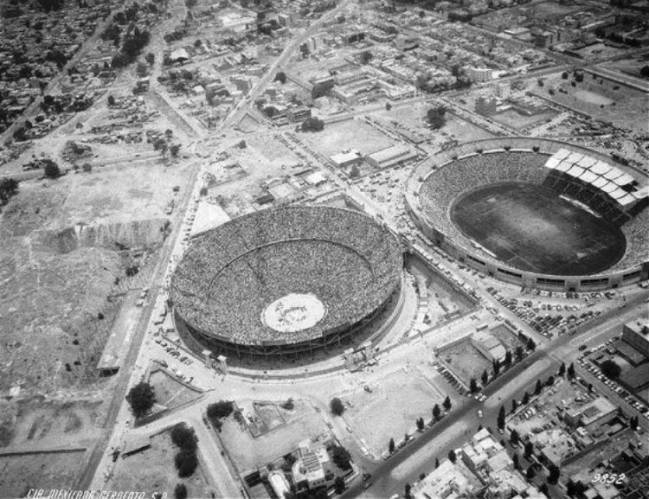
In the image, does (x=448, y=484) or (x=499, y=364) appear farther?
(x=499, y=364)

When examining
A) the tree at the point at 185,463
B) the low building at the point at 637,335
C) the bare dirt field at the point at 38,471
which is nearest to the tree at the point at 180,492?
the tree at the point at 185,463

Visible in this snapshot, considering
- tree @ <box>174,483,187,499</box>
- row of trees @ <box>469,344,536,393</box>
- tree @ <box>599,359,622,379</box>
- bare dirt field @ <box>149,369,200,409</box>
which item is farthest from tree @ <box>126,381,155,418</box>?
tree @ <box>599,359,622,379</box>

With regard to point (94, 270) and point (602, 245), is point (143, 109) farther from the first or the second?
point (602, 245)

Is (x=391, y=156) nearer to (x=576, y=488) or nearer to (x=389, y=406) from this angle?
(x=389, y=406)

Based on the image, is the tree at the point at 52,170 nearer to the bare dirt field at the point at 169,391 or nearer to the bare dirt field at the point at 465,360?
the bare dirt field at the point at 169,391

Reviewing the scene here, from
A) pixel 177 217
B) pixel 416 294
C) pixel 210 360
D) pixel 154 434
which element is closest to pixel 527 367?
pixel 416 294

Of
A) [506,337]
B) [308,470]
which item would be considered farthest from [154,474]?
[506,337]
